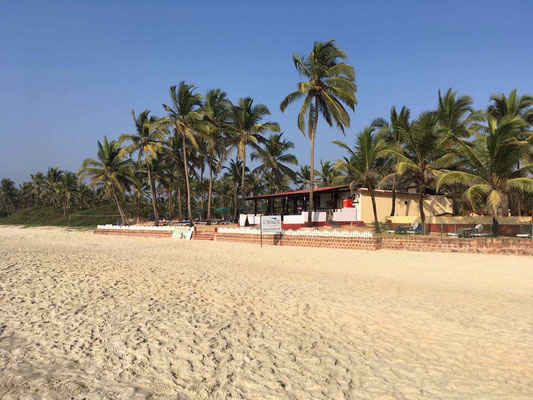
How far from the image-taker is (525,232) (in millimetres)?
12711

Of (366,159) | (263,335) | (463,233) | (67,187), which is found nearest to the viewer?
(263,335)

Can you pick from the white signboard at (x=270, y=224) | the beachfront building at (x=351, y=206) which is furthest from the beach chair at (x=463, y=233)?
the white signboard at (x=270, y=224)

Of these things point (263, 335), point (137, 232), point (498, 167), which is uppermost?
point (498, 167)

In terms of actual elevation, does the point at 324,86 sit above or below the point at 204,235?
above

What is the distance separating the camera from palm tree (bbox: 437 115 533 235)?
46.1ft

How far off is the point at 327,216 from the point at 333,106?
23.9 feet

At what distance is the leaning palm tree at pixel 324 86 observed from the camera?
65.9 feet

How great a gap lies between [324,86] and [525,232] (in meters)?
12.8

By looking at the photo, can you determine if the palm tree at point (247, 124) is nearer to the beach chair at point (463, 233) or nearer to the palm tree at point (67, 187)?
the beach chair at point (463, 233)

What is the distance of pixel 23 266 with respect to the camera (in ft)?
32.8

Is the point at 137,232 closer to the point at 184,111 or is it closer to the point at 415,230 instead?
the point at 184,111

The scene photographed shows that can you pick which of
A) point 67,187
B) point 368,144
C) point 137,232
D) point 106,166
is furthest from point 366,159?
point 67,187

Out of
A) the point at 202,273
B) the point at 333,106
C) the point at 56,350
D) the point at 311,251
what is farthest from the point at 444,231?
→ the point at 56,350

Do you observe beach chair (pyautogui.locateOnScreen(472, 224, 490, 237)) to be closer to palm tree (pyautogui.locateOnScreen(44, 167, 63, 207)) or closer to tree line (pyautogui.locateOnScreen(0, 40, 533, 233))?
tree line (pyautogui.locateOnScreen(0, 40, 533, 233))
